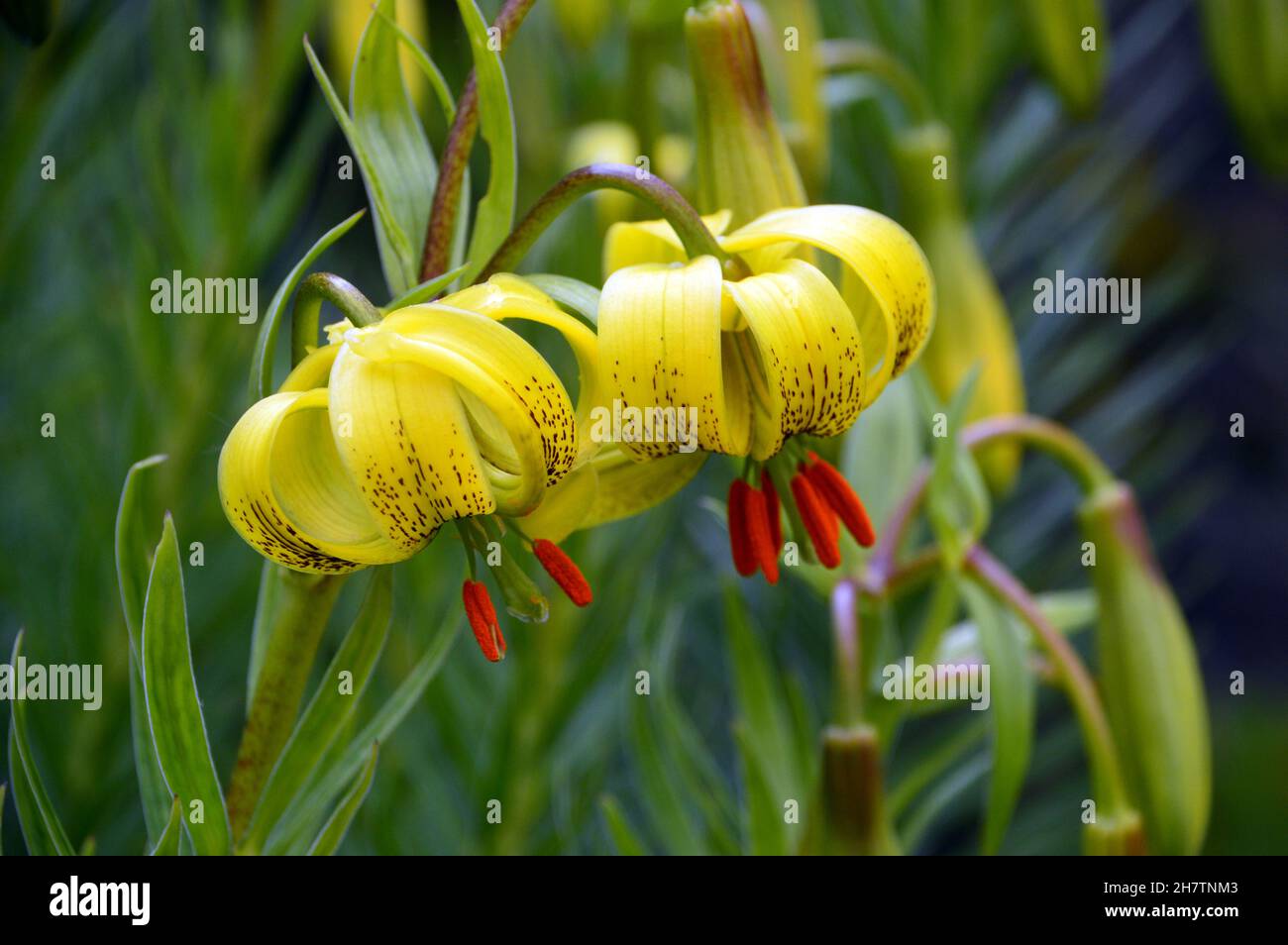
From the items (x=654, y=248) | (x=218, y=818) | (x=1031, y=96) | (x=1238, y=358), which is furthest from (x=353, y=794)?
(x=1238, y=358)

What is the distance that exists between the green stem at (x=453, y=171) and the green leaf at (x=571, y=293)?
0.03 m

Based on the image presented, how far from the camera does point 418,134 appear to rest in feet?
1.16

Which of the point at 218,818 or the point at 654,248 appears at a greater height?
the point at 654,248

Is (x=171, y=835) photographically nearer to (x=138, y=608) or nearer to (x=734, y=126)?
(x=138, y=608)

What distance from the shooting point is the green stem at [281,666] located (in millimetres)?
329

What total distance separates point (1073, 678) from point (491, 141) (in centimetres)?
31

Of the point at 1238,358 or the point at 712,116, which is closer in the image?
the point at 712,116

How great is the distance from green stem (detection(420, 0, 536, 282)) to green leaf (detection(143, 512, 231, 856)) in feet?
0.31

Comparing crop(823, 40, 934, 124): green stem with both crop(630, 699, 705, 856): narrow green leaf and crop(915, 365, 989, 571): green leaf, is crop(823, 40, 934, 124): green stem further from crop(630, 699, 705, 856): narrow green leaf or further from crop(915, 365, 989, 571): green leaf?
crop(630, 699, 705, 856): narrow green leaf

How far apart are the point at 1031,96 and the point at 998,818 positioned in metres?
0.61

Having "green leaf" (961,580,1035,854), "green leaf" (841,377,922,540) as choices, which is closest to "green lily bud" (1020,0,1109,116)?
"green leaf" (841,377,922,540)

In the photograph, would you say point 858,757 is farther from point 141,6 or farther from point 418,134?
point 141,6

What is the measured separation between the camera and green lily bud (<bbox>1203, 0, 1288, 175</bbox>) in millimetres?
700
